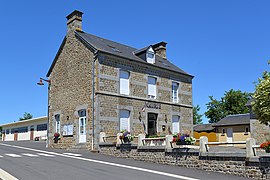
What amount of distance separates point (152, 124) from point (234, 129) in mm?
17570

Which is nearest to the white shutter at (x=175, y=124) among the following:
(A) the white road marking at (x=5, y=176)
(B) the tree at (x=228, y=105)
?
(A) the white road marking at (x=5, y=176)

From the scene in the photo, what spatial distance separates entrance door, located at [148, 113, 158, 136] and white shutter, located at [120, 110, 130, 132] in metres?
2.21

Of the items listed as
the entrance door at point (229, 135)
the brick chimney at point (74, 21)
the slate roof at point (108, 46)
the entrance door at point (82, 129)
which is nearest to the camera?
the entrance door at point (82, 129)

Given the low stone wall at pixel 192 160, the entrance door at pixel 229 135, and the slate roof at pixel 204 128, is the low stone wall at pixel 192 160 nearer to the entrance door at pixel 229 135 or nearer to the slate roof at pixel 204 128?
the entrance door at pixel 229 135

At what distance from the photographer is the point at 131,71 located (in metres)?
21.5

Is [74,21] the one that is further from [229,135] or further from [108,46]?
[229,135]

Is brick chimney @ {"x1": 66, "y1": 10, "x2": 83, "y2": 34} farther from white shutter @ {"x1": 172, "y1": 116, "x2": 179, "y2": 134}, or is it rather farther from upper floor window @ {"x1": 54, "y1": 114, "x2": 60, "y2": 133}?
white shutter @ {"x1": 172, "y1": 116, "x2": 179, "y2": 134}

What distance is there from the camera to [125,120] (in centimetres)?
2061

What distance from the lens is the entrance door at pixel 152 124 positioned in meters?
22.3

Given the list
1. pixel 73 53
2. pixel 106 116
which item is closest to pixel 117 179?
pixel 106 116

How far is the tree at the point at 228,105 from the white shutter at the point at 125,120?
35295mm

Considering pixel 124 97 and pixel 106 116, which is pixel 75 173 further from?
pixel 124 97

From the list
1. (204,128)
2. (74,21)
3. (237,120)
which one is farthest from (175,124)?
(204,128)

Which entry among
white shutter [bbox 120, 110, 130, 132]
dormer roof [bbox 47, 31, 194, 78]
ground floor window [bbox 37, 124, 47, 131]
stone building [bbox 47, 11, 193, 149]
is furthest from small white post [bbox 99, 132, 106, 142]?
ground floor window [bbox 37, 124, 47, 131]
